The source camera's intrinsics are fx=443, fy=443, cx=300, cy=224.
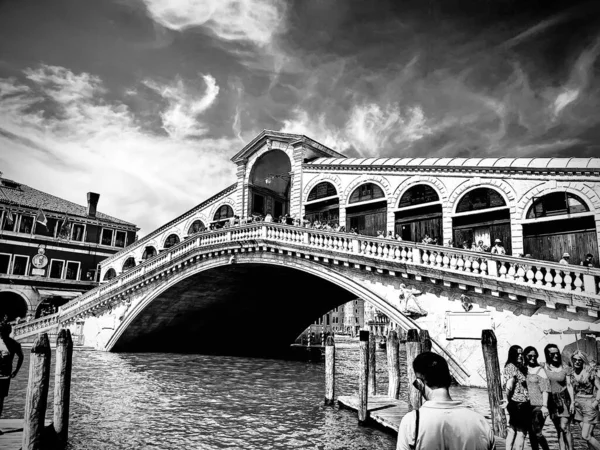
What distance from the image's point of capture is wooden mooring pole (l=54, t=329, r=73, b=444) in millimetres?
6973

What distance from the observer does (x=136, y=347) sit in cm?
2600

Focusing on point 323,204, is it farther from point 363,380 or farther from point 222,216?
point 363,380

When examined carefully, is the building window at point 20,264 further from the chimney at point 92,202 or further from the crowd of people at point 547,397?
the crowd of people at point 547,397

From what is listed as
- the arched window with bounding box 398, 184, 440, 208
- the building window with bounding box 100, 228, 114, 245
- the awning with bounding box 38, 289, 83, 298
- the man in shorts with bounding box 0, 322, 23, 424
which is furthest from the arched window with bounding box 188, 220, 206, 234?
the man in shorts with bounding box 0, 322, 23, 424

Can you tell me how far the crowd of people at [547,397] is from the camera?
18.7 ft

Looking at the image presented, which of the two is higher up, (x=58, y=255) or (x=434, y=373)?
(x=58, y=255)

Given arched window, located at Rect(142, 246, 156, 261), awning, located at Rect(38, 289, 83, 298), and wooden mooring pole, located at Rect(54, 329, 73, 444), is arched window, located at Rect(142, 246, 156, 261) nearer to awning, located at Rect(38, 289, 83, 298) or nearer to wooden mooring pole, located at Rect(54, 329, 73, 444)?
awning, located at Rect(38, 289, 83, 298)

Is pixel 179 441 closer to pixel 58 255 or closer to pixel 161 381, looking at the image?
pixel 161 381

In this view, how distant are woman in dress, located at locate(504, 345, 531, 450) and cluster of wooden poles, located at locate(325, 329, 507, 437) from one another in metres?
0.92

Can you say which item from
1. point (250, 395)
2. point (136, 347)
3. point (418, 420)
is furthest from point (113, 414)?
point (136, 347)

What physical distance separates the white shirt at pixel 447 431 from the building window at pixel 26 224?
35.4 m

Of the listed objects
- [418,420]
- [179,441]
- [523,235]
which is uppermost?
[523,235]

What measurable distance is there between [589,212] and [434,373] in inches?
549

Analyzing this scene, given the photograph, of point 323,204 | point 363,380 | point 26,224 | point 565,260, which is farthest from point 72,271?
point 565,260
